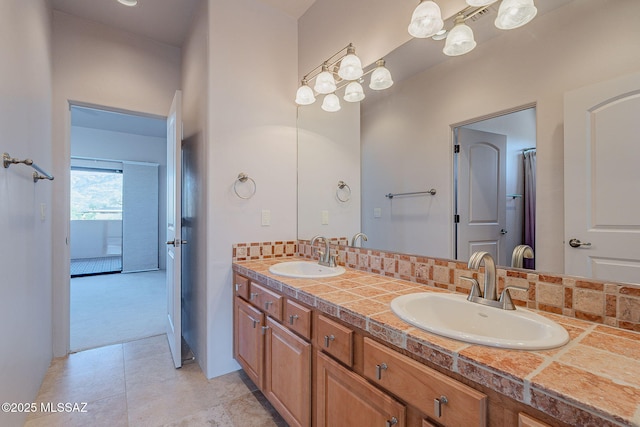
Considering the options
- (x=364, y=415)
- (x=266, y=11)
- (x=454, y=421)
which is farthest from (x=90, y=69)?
(x=454, y=421)

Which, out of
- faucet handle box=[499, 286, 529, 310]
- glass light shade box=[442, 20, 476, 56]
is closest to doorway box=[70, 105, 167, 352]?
faucet handle box=[499, 286, 529, 310]

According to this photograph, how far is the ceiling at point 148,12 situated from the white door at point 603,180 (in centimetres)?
206

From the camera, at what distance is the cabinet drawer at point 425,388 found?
2.35 ft

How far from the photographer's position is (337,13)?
205cm

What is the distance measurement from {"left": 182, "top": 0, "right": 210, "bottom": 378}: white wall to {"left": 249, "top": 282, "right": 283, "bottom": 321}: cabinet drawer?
0.50 metres

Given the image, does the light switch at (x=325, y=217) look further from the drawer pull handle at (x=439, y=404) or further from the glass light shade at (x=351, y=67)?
the drawer pull handle at (x=439, y=404)

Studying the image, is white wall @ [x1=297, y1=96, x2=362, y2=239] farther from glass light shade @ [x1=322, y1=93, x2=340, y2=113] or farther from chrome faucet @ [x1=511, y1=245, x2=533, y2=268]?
chrome faucet @ [x1=511, y1=245, x2=533, y2=268]

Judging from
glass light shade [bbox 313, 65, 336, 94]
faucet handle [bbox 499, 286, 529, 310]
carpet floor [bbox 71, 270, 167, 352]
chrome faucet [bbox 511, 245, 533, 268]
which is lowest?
carpet floor [bbox 71, 270, 167, 352]

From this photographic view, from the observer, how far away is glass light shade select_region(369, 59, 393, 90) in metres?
1.71

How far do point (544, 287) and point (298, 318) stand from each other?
1.00 m

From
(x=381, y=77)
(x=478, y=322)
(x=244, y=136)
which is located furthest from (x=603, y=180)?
(x=244, y=136)

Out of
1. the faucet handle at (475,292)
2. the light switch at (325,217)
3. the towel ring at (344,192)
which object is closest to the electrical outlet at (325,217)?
the light switch at (325,217)

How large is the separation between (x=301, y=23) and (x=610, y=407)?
2779 mm

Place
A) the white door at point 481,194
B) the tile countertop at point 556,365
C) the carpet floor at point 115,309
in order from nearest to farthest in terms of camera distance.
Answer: the tile countertop at point 556,365 → the white door at point 481,194 → the carpet floor at point 115,309
